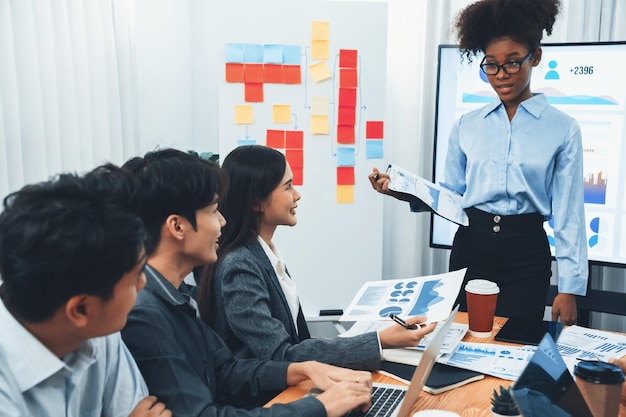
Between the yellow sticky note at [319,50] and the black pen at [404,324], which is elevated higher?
the yellow sticky note at [319,50]

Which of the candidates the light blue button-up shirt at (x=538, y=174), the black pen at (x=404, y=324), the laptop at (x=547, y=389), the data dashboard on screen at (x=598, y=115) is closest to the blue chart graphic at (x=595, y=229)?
the data dashboard on screen at (x=598, y=115)

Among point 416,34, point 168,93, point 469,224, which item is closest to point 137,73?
point 168,93

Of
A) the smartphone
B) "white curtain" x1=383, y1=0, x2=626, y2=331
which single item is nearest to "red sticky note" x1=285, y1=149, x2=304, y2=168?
"white curtain" x1=383, y1=0, x2=626, y2=331

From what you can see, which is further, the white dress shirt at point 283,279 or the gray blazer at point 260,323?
the white dress shirt at point 283,279

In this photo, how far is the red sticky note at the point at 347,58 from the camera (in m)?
2.92

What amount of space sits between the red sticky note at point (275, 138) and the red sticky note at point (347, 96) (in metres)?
0.32

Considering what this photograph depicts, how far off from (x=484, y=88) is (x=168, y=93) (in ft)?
5.27

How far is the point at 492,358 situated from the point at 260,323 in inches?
21.3

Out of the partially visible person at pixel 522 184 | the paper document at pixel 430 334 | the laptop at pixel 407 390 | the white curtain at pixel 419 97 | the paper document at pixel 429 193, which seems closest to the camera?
the laptop at pixel 407 390

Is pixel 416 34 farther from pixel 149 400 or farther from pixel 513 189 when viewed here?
pixel 149 400

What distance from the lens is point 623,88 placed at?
8.98 ft

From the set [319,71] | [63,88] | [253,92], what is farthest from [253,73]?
[63,88]

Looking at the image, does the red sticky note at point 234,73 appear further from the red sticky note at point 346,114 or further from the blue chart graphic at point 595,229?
the blue chart graphic at point 595,229

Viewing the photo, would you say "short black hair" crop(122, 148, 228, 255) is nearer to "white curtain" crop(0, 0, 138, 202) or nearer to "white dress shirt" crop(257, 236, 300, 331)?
"white dress shirt" crop(257, 236, 300, 331)
